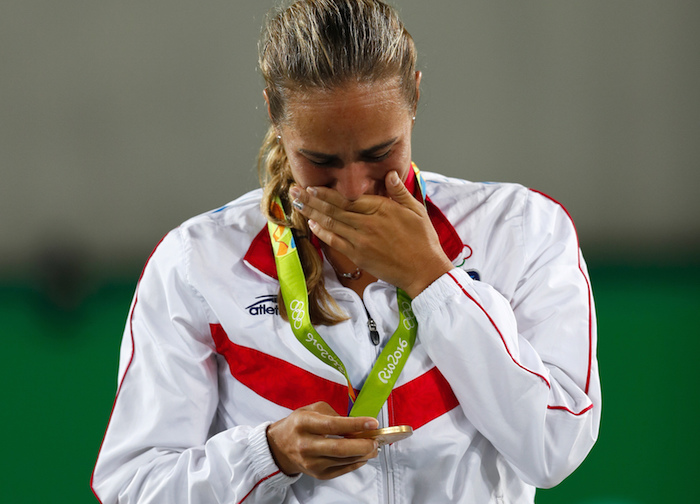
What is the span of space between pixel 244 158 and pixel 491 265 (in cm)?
171

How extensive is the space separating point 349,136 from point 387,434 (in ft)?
1.59

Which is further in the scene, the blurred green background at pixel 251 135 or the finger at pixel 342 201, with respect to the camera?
the blurred green background at pixel 251 135

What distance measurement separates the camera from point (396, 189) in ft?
4.24

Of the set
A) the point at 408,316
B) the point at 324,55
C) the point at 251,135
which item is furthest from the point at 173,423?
the point at 251,135

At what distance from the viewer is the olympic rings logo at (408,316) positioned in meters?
1.33

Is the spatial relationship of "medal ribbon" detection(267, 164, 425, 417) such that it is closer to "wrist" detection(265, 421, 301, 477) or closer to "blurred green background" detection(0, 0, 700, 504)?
"wrist" detection(265, 421, 301, 477)

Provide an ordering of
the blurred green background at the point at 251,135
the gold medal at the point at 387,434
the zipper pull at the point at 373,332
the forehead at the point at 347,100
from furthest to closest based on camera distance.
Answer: the blurred green background at the point at 251,135
the zipper pull at the point at 373,332
the forehead at the point at 347,100
the gold medal at the point at 387,434

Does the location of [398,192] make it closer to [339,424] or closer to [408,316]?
[408,316]

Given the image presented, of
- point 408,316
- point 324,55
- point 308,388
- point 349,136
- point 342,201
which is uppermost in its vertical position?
point 324,55

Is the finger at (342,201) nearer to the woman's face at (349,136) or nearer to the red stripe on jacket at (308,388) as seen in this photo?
the woman's face at (349,136)

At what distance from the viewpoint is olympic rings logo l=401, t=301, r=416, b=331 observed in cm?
133

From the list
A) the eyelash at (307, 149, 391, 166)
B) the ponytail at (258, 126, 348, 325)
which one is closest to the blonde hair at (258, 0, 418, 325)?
the ponytail at (258, 126, 348, 325)

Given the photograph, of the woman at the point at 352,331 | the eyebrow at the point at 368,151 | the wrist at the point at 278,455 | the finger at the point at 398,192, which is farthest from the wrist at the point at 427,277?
the wrist at the point at 278,455

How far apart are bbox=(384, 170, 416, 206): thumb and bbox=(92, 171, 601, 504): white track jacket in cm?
15
